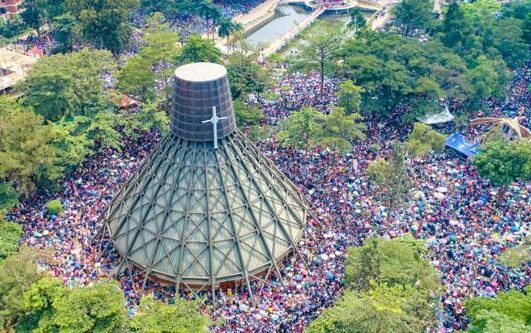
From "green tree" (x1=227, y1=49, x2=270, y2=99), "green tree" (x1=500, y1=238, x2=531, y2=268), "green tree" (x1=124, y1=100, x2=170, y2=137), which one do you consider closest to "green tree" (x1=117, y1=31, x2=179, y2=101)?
"green tree" (x1=124, y1=100, x2=170, y2=137)

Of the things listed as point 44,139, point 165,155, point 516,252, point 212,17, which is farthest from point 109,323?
point 212,17

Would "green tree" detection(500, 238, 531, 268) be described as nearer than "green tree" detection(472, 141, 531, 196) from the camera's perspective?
Yes

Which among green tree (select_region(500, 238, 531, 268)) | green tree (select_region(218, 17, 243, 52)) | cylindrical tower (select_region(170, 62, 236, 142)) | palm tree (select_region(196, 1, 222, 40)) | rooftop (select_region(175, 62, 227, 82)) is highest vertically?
rooftop (select_region(175, 62, 227, 82))

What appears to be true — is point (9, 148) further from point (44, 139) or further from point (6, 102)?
point (6, 102)

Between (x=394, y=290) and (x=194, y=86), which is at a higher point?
(x=194, y=86)

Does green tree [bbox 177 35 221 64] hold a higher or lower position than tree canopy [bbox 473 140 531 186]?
higher

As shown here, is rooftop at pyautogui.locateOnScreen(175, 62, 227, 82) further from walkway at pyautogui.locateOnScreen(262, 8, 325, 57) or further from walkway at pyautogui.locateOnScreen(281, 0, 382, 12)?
walkway at pyautogui.locateOnScreen(281, 0, 382, 12)

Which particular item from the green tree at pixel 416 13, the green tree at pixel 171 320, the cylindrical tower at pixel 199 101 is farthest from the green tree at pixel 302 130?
the green tree at pixel 416 13
